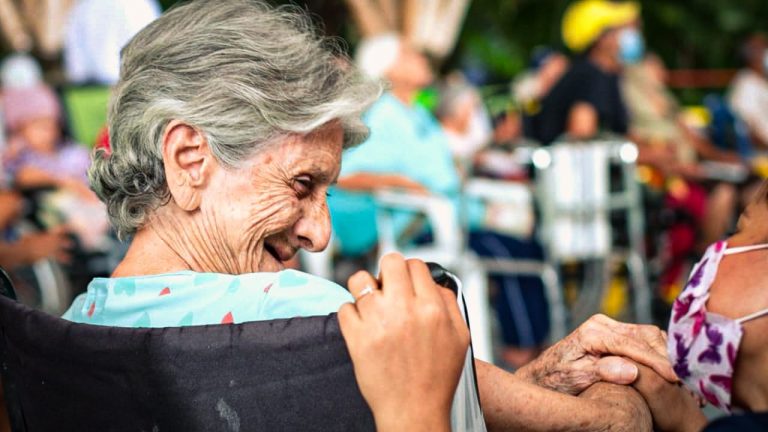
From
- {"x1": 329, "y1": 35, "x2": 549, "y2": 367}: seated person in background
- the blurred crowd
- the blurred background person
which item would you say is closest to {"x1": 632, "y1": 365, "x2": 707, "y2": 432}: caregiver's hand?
{"x1": 329, "y1": 35, "x2": 549, "y2": 367}: seated person in background

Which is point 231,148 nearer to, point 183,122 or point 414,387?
point 183,122

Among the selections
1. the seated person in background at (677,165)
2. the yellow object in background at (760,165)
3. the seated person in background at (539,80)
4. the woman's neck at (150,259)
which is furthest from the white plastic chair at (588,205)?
the woman's neck at (150,259)

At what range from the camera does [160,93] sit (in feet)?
5.73

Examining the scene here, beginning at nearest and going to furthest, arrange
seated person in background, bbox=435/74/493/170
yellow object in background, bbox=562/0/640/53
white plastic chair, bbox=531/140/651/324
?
white plastic chair, bbox=531/140/651/324
yellow object in background, bbox=562/0/640/53
seated person in background, bbox=435/74/493/170

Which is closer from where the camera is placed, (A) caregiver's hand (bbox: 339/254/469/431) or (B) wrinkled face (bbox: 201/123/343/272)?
(A) caregiver's hand (bbox: 339/254/469/431)

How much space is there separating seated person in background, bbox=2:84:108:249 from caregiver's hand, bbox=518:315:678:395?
4.87 metres

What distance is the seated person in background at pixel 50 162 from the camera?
6.51 metres

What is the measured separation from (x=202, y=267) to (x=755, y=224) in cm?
93

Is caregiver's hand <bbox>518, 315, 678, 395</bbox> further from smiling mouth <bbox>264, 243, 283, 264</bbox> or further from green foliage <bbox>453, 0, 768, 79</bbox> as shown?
green foliage <bbox>453, 0, 768, 79</bbox>

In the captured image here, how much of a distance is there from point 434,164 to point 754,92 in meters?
4.94

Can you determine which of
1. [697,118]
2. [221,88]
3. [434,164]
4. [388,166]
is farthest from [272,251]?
[697,118]

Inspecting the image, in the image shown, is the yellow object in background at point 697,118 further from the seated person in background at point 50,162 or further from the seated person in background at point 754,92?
the seated person in background at point 50,162

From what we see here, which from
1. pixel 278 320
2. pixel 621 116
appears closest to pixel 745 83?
pixel 621 116

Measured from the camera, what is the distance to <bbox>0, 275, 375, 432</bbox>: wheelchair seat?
1.40 metres
